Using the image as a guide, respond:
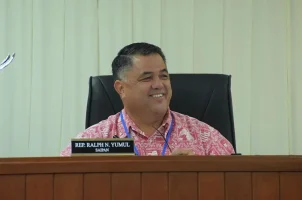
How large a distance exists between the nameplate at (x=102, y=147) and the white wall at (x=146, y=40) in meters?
1.68

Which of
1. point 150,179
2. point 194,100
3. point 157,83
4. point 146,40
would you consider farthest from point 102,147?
point 146,40

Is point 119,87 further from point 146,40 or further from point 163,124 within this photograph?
point 146,40

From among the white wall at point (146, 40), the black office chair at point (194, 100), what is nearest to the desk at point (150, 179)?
the black office chair at point (194, 100)

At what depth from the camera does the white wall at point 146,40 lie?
9.34ft

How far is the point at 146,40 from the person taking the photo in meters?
2.89

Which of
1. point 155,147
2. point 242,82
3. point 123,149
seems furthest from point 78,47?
point 123,149

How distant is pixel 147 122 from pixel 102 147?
694mm

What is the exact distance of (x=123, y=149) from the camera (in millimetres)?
1203

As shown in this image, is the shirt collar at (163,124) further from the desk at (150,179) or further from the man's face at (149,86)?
the desk at (150,179)

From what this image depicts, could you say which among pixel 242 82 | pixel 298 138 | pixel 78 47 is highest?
pixel 78 47

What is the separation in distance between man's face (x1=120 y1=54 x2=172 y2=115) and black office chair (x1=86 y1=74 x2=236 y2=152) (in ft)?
0.33

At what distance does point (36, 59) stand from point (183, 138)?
1.34 meters

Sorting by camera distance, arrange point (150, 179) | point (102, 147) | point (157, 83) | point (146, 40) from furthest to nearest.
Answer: point (146, 40) → point (157, 83) → point (102, 147) → point (150, 179)

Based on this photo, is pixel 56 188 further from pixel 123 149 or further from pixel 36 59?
pixel 36 59
